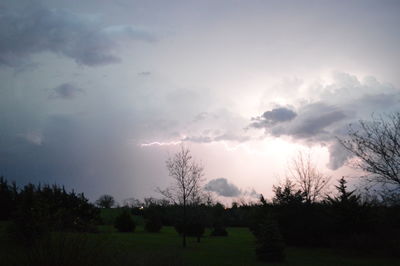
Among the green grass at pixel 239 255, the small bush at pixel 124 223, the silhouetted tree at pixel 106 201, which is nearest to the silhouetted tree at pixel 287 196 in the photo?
the green grass at pixel 239 255

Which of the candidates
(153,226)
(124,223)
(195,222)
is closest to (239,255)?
(195,222)

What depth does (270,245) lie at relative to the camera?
2119cm

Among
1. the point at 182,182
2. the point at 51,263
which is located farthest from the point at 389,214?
the point at 51,263

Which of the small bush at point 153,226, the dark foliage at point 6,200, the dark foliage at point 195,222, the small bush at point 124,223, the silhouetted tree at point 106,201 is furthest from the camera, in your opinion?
the silhouetted tree at point 106,201

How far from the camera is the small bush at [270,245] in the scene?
68.6 feet

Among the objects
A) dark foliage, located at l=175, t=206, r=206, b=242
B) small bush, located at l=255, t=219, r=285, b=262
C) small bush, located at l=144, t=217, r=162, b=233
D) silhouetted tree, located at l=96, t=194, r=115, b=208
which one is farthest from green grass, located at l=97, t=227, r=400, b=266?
silhouetted tree, located at l=96, t=194, r=115, b=208

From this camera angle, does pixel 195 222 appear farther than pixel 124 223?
No

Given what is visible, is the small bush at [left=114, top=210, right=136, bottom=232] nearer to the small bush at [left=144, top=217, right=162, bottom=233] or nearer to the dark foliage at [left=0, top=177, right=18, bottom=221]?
the small bush at [left=144, top=217, right=162, bottom=233]

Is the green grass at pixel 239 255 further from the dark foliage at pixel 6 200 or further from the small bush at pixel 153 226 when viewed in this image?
the small bush at pixel 153 226

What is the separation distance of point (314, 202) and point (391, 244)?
8.85 meters

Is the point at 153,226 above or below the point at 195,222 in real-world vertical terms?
below

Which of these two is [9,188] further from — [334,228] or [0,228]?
[334,228]

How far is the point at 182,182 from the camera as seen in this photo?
107 feet

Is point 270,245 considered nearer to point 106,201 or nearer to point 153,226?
point 153,226
